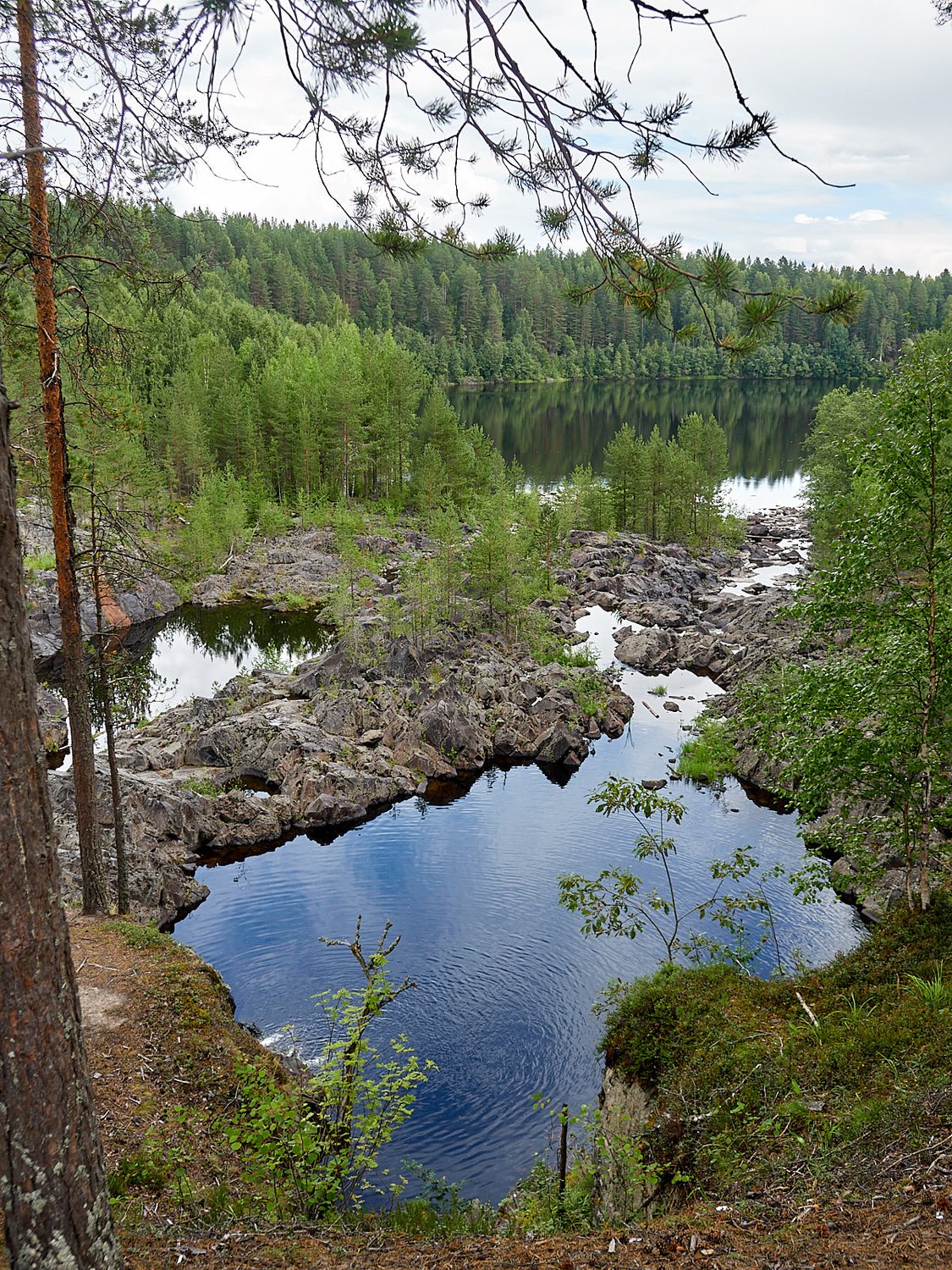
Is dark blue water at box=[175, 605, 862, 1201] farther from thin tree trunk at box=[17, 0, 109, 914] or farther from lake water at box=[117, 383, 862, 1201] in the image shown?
thin tree trunk at box=[17, 0, 109, 914]

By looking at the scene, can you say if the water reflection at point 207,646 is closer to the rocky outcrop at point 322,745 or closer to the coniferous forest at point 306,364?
the rocky outcrop at point 322,745

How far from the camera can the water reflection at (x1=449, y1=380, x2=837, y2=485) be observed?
81.6 m

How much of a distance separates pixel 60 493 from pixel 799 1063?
11539 mm

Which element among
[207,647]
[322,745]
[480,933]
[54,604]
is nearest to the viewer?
[480,933]

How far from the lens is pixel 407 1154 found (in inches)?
531

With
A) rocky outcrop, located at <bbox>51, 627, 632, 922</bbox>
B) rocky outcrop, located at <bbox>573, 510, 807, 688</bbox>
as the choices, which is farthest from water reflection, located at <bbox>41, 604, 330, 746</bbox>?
rocky outcrop, located at <bbox>573, 510, 807, 688</bbox>

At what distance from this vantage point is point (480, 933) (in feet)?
62.3

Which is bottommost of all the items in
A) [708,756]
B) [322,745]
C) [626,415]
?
[708,756]

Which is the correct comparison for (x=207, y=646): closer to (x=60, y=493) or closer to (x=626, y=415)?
(x=60, y=493)

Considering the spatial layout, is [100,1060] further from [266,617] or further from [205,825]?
[266,617]

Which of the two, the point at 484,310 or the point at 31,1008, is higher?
the point at 484,310

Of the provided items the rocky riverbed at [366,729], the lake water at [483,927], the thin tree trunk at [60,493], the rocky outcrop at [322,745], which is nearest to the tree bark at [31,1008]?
the thin tree trunk at [60,493]

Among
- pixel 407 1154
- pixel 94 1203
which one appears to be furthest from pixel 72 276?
pixel 407 1154

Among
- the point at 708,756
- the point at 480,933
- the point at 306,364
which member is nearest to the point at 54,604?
the point at 480,933
